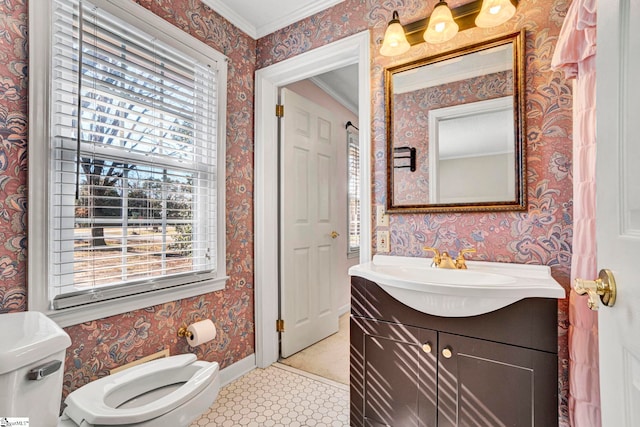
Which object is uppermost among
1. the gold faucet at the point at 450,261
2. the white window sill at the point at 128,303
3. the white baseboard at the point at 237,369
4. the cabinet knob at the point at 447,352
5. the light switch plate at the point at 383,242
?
the light switch plate at the point at 383,242

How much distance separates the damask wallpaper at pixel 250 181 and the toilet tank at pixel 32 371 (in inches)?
19.0

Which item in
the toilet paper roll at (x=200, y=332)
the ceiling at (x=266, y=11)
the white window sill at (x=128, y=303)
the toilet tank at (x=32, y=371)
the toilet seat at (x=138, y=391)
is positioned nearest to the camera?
the toilet tank at (x=32, y=371)

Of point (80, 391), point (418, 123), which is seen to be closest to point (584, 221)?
point (418, 123)

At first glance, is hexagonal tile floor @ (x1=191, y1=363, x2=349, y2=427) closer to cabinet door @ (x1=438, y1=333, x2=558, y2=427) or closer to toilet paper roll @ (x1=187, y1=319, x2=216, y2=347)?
toilet paper roll @ (x1=187, y1=319, x2=216, y2=347)

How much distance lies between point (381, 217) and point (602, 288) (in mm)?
1214

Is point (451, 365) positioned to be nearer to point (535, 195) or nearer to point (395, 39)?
point (535, 195)

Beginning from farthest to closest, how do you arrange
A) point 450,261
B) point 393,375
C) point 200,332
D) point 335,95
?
point 335,95
point 200,332
point 450,261
point 393,375

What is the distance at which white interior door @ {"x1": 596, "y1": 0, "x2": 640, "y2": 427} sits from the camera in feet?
1.72

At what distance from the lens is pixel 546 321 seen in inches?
42.6

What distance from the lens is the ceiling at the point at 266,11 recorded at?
1.98 meters

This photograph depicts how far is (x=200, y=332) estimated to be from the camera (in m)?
1.78

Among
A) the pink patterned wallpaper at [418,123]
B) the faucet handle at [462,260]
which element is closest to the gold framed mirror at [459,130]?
the pink patterned wallpaper at [418,123]

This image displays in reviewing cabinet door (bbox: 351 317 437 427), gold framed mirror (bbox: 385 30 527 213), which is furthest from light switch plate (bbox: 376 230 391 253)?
cabinet door (bbox: 351 317 437 427)

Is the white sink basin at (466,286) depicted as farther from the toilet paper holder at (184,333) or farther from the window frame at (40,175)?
the window frame at (40,175)
